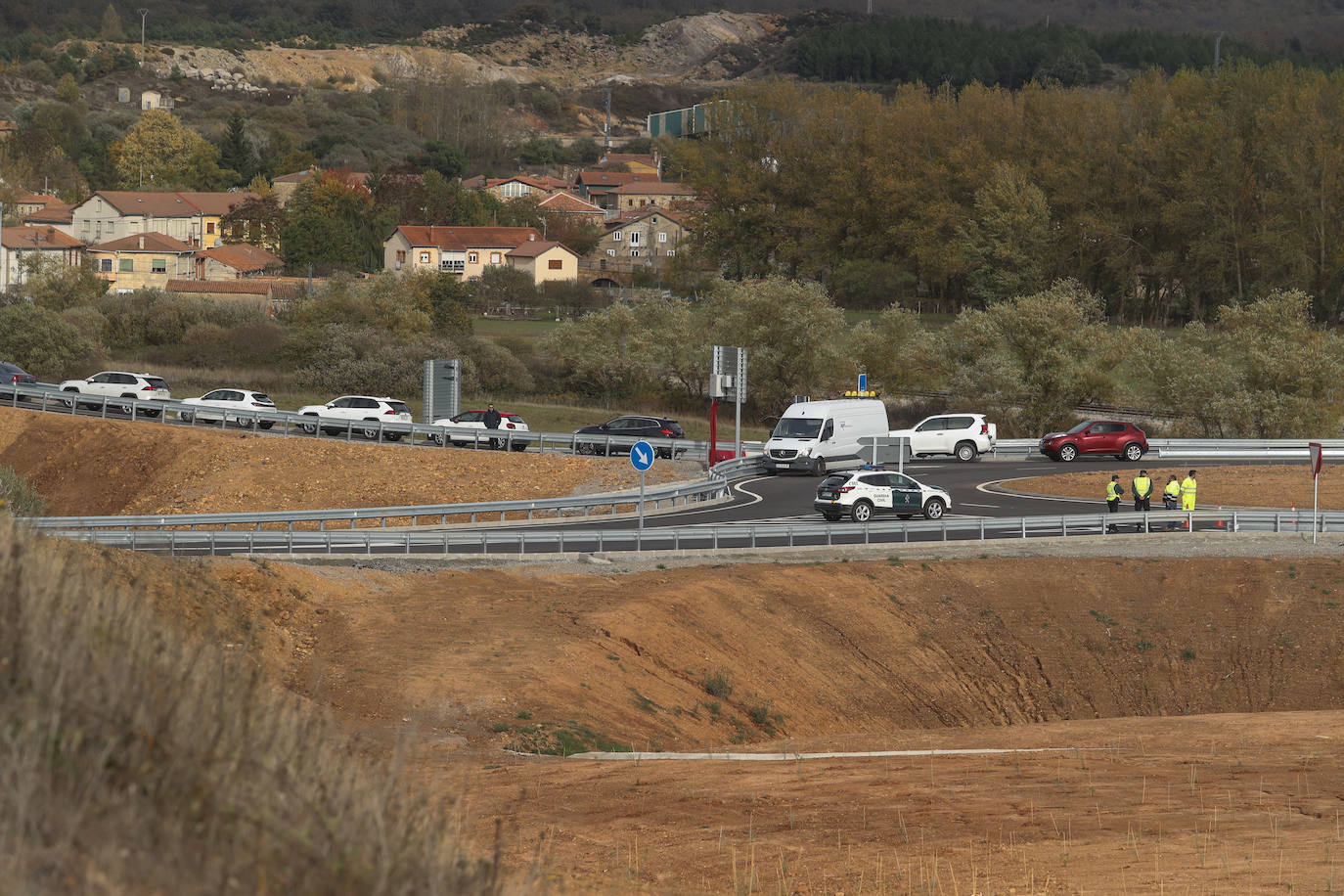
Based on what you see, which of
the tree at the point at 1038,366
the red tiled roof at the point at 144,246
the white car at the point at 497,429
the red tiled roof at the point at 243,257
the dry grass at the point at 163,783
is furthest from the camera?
the red tiled roof at the point at 243,257

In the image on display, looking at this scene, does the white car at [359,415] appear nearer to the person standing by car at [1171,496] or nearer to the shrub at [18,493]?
the shrub at [18,493]

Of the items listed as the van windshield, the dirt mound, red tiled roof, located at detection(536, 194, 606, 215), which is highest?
red tiled roof, located at detection(536, 194, 606, 215)

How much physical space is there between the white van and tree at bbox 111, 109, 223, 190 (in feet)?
406

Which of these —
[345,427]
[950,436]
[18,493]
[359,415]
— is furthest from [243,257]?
[18,493]

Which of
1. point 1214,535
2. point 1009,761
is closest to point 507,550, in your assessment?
point 1009,761

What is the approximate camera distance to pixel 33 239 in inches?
4296

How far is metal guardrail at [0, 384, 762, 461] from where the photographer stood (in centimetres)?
4584

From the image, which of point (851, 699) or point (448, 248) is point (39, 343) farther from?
point (448, 248)

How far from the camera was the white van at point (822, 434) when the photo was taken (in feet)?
143

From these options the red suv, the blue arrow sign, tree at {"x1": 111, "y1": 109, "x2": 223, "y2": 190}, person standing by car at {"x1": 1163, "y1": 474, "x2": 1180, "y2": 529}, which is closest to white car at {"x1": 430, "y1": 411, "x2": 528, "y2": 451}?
the blue arrow sign

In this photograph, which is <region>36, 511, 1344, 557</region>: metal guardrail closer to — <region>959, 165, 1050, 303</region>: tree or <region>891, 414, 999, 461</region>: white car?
<region>891, 414, 999, 461</region>: white car

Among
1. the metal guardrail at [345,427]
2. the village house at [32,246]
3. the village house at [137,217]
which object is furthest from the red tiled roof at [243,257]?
the metal guardrail at [345,427]

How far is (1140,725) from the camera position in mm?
21125

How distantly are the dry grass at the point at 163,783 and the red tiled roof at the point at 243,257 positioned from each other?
360ft
